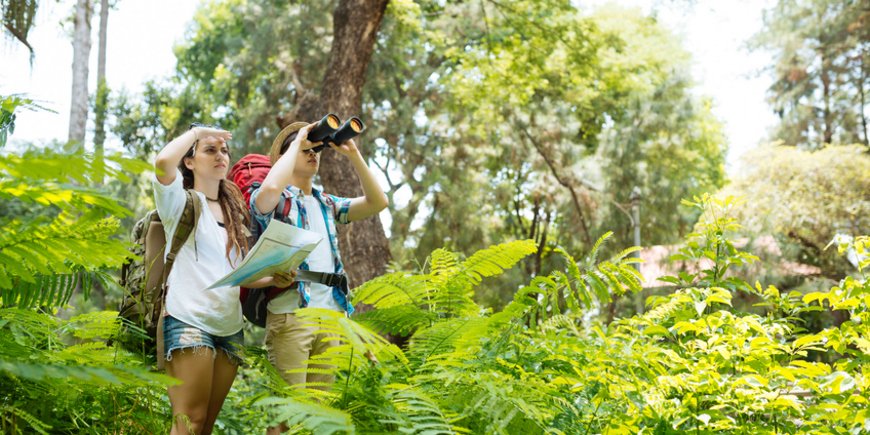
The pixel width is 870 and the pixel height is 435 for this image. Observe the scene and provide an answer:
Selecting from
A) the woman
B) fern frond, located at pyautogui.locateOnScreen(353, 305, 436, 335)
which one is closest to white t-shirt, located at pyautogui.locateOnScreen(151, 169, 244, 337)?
the woman

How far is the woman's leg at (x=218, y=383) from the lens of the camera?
2105mm

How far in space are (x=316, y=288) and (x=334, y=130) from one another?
69 cm

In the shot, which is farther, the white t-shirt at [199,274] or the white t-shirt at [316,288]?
the white t-shirt at [316,288]

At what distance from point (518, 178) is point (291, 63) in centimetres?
822

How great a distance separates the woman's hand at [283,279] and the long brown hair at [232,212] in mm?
205

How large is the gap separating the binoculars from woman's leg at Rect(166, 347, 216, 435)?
3.27 feet

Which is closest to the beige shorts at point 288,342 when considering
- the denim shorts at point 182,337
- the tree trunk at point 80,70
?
the denim shorts at point 182,337

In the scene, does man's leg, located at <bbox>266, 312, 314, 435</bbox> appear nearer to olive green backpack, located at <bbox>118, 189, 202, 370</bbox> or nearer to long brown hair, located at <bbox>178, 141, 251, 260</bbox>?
long brown hair, located at <bbox>178, 141, 251, 260</bbox>

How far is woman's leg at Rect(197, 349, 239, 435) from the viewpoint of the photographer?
2105 millimetres

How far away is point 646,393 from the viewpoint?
5.55 ft

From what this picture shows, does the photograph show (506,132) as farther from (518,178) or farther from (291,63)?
(291,63)

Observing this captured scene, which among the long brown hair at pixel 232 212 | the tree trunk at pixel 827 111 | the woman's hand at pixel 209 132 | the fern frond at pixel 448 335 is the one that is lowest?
the fern frond at pixel 448 335

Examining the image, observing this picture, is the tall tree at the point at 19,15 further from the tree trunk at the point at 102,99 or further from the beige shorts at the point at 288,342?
the tree trunk at the point at 102,99

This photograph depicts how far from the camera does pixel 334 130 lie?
2395 millimetres
